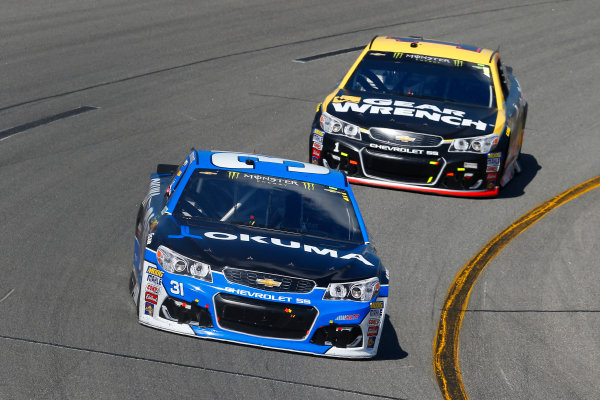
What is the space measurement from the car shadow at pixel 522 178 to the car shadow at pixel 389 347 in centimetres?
521

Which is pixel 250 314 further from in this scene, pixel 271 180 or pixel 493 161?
pixel 493 161

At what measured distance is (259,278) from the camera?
7.89 meters

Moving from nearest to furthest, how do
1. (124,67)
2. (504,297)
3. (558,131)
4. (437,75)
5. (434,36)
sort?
1. (504,297)
2. (437,75)
3. (558,131)
4. (124,67)
5. (434,36)

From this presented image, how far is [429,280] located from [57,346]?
3.99 metres

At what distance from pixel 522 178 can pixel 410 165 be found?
2.44 m

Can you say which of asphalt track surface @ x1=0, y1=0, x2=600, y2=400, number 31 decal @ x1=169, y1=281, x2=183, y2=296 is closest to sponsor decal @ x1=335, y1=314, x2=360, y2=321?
asphalt track surface @ x1=0, y1=0, x2=600, y2=400

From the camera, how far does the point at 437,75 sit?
1432cm

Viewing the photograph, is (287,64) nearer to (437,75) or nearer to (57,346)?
(437,75)

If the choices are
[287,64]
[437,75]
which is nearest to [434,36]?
[287,64]

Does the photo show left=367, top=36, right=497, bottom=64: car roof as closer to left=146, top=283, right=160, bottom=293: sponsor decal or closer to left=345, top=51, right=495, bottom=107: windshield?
left=345, top=51, right=495, bottom=107: windshield

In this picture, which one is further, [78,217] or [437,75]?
[437,75]

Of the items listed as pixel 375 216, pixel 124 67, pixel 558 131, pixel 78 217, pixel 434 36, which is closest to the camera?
pixel 78 217

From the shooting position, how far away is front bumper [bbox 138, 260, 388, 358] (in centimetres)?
785

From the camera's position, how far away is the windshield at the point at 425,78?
14125mm
